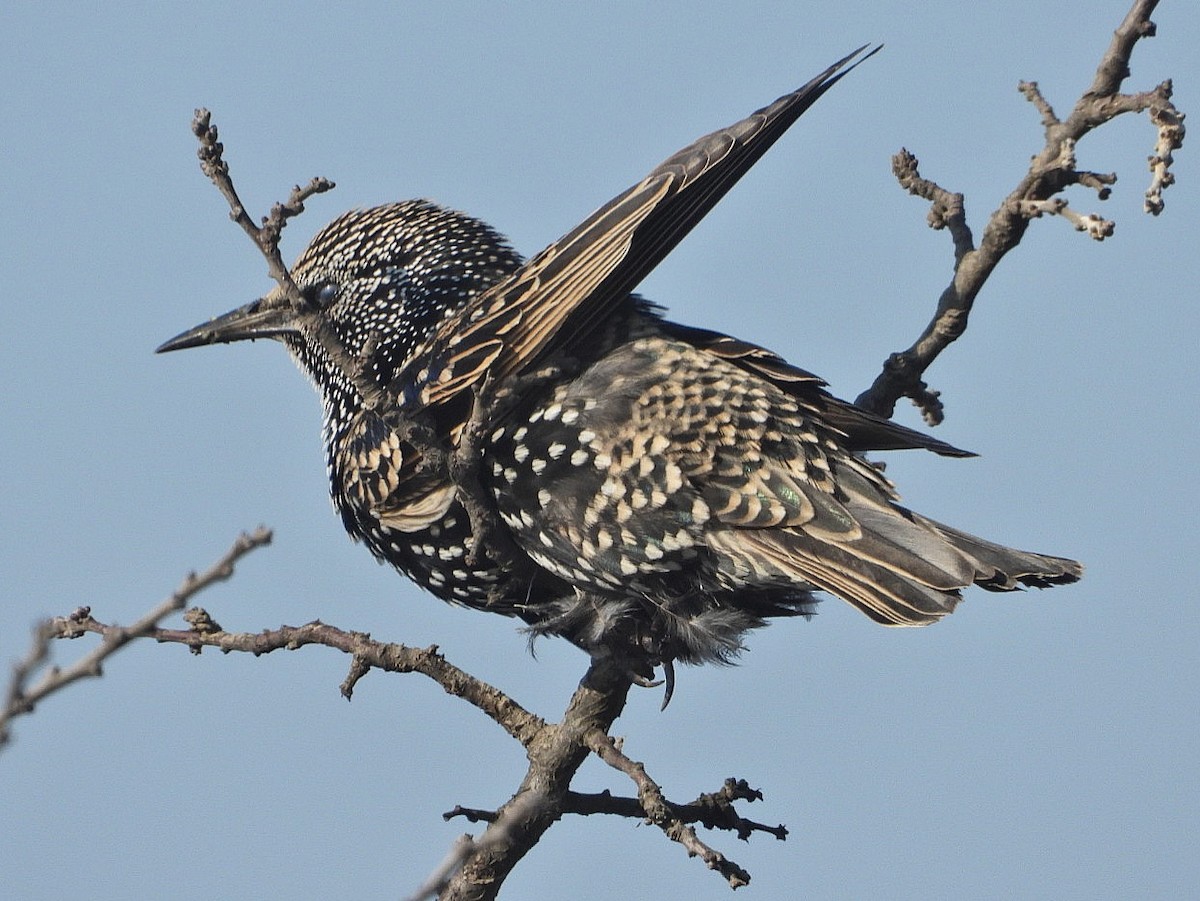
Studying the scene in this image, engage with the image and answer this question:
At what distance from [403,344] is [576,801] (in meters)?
1.68

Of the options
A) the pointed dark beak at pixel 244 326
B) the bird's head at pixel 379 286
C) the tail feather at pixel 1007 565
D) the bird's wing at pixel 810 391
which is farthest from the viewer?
the pointed dark beak at pixel 244 326

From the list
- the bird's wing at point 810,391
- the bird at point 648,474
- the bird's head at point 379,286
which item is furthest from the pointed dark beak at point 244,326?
the bird's wing at point 810,391

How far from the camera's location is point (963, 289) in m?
4.54

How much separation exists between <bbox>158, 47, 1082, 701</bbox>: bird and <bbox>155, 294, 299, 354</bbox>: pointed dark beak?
0.75 meters

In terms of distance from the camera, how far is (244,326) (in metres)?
5.38

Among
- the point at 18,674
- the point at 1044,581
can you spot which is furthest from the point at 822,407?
the point at 18,674

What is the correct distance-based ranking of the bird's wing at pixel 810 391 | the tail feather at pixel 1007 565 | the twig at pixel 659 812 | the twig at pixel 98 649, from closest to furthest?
the twig at pixel 98 649 < the twig at pixel 659 812 < the tail feather at pixel 1007 565 < the bird's wing at pixel 810 391

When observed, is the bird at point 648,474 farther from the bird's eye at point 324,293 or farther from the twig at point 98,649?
the twig at point 98,649

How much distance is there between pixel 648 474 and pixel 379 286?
4.89 feet

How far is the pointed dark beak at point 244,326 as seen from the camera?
211 inches

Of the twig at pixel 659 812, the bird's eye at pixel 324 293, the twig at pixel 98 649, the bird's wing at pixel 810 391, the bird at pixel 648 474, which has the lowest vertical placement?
the twig at pixel 98 649

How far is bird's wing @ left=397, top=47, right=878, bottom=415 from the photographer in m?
4.33

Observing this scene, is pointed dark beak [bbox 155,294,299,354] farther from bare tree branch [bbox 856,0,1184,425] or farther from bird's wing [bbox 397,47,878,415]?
bare tree branch [bbox 856,0,1184,425]

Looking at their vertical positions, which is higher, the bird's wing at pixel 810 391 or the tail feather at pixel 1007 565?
the bird's wing at pixel 810 391
